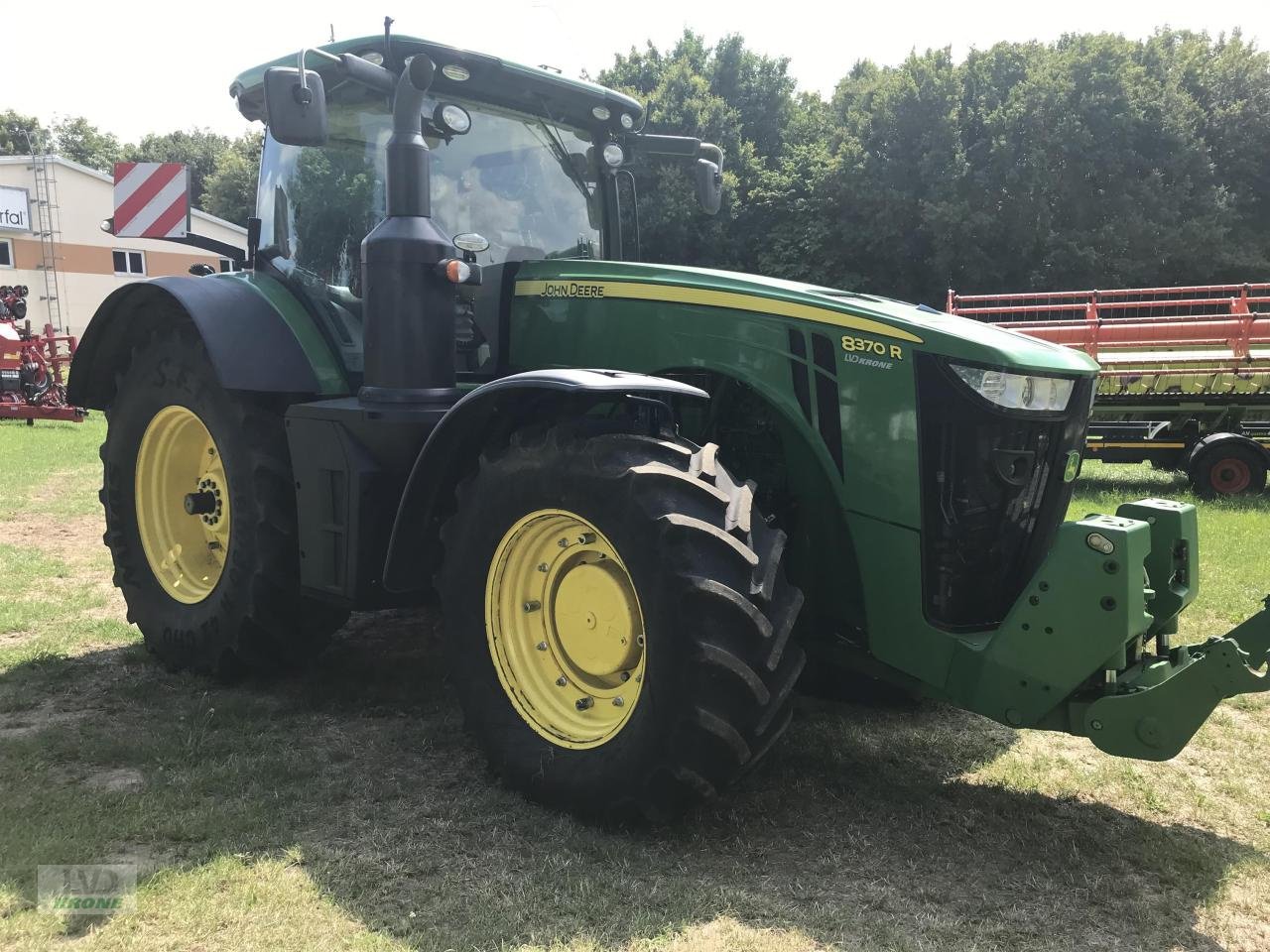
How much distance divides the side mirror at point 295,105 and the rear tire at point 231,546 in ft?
4.02

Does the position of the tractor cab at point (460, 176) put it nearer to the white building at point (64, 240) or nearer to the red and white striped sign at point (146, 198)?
the red and white striped sign at point (146, 198)

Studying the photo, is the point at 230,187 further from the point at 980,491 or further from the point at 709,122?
the point at 980,491

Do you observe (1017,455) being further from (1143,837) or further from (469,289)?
(469,289)

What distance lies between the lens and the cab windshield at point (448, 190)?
4.11 m

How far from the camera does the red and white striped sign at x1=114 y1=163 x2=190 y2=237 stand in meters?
7.52

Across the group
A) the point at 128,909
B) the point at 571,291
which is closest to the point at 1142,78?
the point at 571,291

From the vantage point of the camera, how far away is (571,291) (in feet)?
12.8

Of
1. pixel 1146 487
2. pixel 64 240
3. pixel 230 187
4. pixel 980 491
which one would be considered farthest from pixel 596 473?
pixel 230 187

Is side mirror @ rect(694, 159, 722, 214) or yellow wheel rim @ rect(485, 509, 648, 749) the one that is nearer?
yellow wheel rim @ rect(485, 509, 648, 749)

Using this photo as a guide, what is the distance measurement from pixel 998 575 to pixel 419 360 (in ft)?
6.85

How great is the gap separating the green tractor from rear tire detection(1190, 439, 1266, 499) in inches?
310

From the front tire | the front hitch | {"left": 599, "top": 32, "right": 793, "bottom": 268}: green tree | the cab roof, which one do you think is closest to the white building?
{"left": 599, "top": 32, "right": 793, "bottom": 268}: green tree

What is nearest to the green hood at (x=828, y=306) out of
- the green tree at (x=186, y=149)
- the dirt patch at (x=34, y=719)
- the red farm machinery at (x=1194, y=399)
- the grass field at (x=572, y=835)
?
the grass field at (x=572, y=835)

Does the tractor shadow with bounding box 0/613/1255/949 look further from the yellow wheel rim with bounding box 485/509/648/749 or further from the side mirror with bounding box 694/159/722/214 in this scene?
the side mirror with bounding box 694/159/722/214
